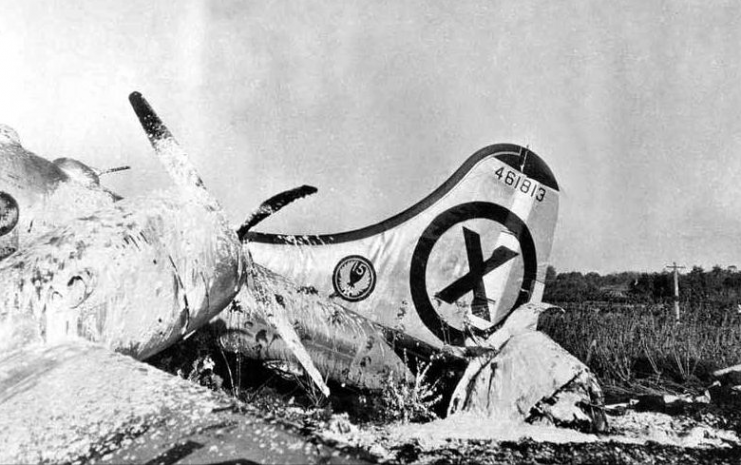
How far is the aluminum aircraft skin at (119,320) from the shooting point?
1688 millimetres

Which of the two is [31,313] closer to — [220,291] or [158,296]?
[158,296]

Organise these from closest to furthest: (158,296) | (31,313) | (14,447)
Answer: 1. (14,447)
2. (31,313)
3. (158,296)

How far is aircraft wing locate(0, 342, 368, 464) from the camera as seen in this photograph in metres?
1.56

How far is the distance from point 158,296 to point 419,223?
4.19 m

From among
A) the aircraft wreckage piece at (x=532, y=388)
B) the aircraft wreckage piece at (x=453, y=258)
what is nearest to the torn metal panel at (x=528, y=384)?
the aircraft wreckage piece at (x=532, y=388)

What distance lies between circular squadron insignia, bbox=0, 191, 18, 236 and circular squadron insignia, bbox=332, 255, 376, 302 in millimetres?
3095

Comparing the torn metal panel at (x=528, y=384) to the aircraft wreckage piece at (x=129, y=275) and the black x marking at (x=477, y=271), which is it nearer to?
the aircraft wreckage piece at (x=129, y=275)

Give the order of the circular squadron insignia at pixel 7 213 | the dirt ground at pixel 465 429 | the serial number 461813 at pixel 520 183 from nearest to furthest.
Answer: the dirt ground at pixel 465 429 → the circular squadron insignia at pixel 7 213 → the serial number 461813 at pixel 520 183

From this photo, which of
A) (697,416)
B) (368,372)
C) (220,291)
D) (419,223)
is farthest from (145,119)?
(697,416)

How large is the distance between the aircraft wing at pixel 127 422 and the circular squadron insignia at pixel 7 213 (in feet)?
7.99

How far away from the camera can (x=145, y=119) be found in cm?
391

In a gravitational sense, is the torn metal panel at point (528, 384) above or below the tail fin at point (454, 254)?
below

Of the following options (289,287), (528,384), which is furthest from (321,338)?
(528,384)

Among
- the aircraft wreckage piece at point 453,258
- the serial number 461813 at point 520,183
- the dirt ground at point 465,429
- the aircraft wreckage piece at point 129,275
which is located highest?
the serial number 461813 at point 520,183
